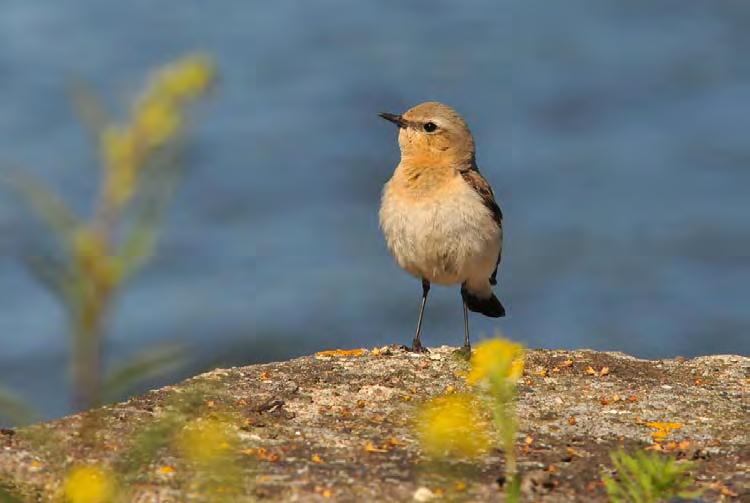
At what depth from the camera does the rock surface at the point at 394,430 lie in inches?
176

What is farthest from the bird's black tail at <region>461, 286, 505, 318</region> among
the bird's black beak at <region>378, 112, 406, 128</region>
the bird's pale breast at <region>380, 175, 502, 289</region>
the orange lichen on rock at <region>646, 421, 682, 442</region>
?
the orange lichen on rock at <region>646, 421, 682, 442</region>

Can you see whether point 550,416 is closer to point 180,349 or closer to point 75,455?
point 75,455

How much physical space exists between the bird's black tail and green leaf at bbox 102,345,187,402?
7.32 meters

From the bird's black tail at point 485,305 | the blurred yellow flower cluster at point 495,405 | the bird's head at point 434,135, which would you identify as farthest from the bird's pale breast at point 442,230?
the blurred yellow flower cluster at point 495,405

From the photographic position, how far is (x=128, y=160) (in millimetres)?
1885

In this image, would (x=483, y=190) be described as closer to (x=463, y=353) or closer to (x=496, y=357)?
(x=463, y=353)

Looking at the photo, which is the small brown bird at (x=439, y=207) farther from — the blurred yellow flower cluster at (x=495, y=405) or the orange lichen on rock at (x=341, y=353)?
the blurred yellow flower cluster at (x=495, y=405)

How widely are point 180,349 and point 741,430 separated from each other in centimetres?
400

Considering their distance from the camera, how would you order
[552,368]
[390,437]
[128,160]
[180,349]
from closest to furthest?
[128,160]
[180,349]
[390,437]
[552,368]

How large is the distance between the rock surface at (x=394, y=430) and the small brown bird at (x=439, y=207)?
816 mm

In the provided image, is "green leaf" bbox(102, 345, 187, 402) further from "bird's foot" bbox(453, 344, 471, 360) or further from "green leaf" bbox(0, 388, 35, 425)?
"bird's foot" bbox(453, 344, 471, 360)

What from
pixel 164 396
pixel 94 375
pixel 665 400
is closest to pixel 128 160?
pixel 94 375

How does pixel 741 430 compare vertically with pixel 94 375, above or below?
above

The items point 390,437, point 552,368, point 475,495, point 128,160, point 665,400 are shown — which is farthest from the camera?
point 552,368
